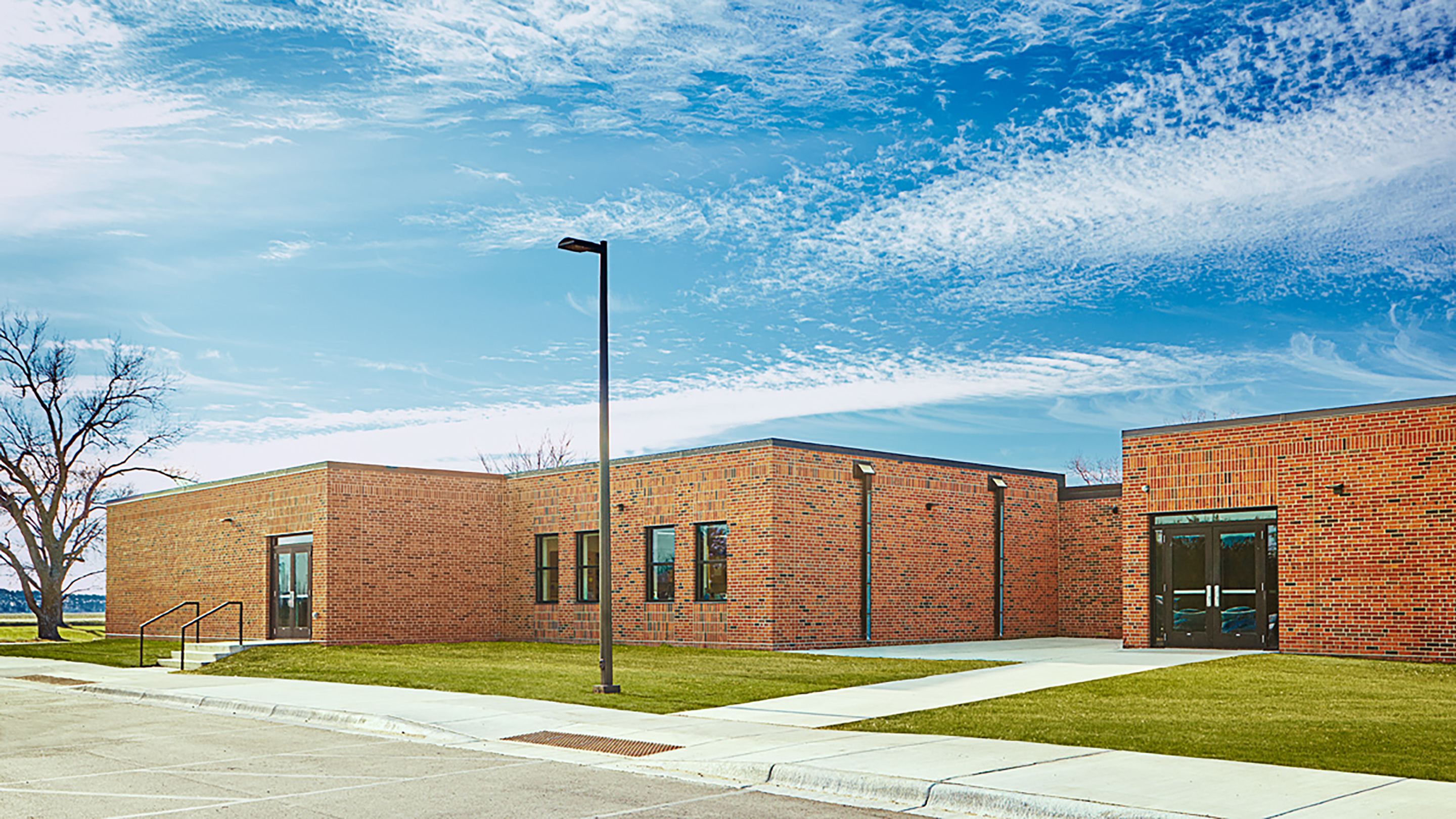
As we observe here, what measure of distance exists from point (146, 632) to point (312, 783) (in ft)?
98.9

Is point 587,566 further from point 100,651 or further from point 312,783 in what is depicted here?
point 312,783

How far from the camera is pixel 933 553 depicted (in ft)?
98.1

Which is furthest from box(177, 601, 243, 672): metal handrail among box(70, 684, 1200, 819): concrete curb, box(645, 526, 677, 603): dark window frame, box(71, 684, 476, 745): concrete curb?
box(70, 684, 1200, 819): concrete curb

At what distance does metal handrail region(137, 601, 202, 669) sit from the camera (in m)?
25.9

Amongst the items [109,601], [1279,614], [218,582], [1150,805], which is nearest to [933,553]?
[1279,614]

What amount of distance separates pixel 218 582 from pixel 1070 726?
87.1 ft

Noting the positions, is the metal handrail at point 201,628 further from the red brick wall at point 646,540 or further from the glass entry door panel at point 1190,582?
the glass entry door panel at point 1190,582

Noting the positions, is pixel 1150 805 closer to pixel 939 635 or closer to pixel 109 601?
pixel 939 635

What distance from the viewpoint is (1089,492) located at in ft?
108

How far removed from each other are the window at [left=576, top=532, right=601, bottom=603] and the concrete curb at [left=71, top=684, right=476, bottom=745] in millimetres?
11810

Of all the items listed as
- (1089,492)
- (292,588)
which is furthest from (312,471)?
(1089,492)

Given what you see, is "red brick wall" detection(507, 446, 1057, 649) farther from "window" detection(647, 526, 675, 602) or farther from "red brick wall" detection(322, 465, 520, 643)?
"red brick wall" detection(322, 465, 520, 643)

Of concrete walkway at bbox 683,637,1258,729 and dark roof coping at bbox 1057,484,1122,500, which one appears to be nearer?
concrete walkway at bbox 683,637,1258,729

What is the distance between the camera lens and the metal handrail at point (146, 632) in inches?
1019
